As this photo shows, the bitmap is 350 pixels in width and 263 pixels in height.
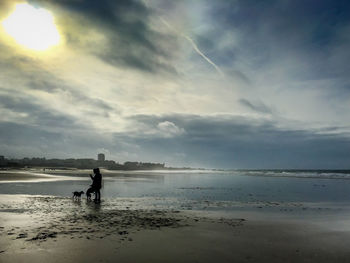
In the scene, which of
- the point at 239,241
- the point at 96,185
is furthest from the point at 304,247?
the point at 96,185

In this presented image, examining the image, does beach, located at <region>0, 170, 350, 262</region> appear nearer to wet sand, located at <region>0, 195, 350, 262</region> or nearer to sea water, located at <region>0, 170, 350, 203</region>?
wet sand, located at <region>0, 195, 350, 262</region>

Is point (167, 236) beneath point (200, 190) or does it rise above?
beneath

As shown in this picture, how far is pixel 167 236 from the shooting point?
12.3m

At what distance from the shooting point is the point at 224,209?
68.3 feet

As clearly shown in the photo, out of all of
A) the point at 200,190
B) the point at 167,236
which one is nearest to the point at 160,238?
the point at 167,236

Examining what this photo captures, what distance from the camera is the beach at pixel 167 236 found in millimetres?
9484

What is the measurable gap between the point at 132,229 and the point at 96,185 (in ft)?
39.4

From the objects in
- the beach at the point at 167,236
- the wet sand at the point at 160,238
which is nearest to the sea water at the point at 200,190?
the beach at the point at 167,236

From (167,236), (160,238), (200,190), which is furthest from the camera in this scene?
(200,190)

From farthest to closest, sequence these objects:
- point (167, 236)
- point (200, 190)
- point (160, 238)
Result: point (200, 190)
point (167, 236)
point (160, 238)

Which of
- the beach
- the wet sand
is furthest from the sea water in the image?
the wet sand

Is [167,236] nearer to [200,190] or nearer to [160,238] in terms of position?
[160,238]

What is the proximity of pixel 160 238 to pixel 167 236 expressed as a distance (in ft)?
1.50

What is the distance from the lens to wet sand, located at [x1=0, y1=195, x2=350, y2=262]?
943cm
